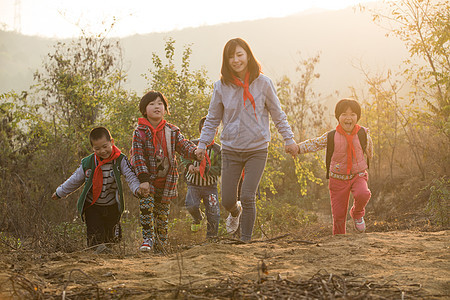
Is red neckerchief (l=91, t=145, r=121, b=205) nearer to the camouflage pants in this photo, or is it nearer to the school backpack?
the camouflage pants

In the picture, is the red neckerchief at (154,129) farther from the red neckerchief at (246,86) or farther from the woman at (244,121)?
the red neckerchief at (246,86)

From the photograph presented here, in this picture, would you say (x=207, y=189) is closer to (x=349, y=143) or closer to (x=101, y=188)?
(x=101, y=188)

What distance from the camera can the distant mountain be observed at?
7781cm

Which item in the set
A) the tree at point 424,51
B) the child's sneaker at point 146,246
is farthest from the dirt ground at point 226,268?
the tree at point 424,51

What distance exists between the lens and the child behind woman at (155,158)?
17.1 feet

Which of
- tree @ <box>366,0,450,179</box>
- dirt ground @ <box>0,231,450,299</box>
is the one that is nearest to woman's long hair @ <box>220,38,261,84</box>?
dirt ground @ <box>0,231,450,299</box>

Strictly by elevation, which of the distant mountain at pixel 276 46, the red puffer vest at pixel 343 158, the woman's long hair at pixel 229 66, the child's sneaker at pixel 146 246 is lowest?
the child's sneaker at pixel 146 246

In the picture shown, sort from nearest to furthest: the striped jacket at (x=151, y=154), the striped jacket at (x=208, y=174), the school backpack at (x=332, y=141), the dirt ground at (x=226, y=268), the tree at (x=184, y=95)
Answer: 1. the dirt ground at (x=226, y=268)
2. the striped jacket at (x=151, y=154)
3. the school backpack at (x=332, y=141)
4. the striped jacket at (x=208, y=174)
5. the tree at (x=184, y=95)

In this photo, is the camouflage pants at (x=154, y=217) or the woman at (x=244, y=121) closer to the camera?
the woman at (x=244, y=121)

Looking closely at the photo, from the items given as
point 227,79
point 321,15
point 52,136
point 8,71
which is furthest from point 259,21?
point 227,79

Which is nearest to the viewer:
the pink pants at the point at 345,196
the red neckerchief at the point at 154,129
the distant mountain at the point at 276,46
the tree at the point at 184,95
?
the red neckerchief at the point at 154,129

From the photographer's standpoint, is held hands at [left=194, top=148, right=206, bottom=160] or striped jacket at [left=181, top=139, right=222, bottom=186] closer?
held hands at [left=194, top=148, right=206, bottom=160]

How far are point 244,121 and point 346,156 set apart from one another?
1385mm

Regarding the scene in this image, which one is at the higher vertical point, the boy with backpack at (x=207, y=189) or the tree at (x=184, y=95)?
the tree at (x=184, y=95)
